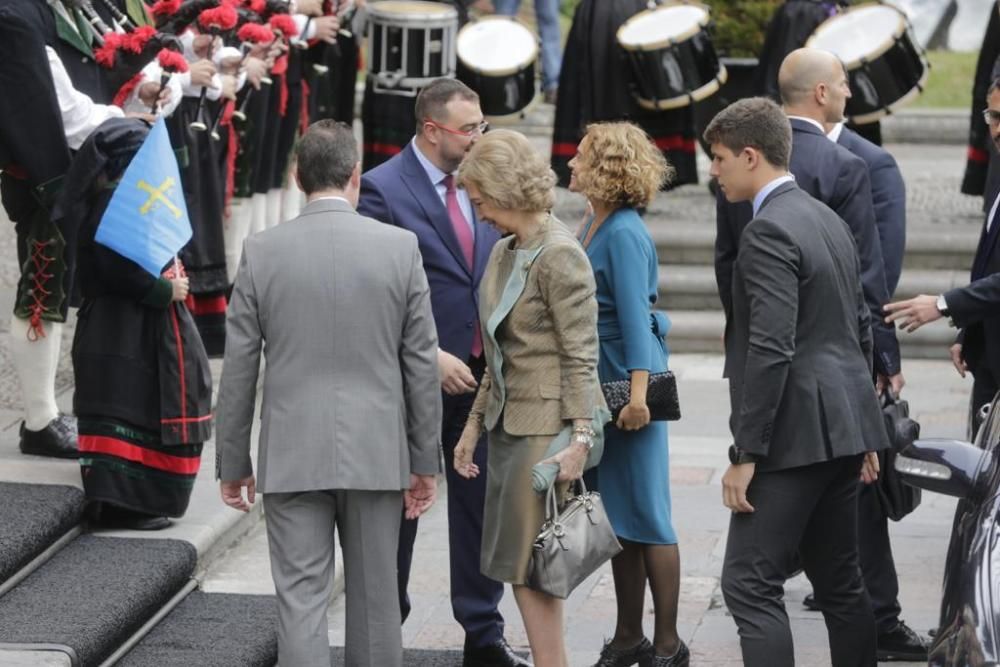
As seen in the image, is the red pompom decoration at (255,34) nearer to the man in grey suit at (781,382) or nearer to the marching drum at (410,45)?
the marching drum at (410,45)

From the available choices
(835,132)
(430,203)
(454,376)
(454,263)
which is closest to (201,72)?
(430,203)

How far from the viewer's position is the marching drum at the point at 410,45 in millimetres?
10312

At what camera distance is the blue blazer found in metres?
5.82

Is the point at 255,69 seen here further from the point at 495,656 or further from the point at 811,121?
the point at 495,656

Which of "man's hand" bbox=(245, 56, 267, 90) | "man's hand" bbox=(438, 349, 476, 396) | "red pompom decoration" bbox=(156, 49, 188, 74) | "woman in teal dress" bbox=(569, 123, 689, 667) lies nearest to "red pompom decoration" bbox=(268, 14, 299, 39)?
"man's hand" bbox=(245, 56, 267, 90)

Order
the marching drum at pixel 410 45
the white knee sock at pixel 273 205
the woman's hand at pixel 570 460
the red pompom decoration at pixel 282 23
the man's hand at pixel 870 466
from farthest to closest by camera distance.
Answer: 1. the marching drum at pixel 410 45
2. the white knee sock at pixel 273 205
3. the red pompom decoration at pixel 282 23
4. the man's hand at pixel 870 466
5. the woman's hand at pixel 570 460

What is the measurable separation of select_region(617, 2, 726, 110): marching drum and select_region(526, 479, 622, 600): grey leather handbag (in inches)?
225

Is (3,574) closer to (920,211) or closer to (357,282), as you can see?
(357,282)

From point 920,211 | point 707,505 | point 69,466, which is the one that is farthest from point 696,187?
point 69,466

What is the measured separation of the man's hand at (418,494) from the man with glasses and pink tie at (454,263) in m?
0.56

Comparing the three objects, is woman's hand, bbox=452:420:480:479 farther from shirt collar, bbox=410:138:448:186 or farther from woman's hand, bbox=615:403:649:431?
shirt collar, bbox=410:138:448:186

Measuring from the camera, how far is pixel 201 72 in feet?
23.2

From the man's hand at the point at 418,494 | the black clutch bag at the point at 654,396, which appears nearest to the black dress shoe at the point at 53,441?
the man's hand at the point at 418,494

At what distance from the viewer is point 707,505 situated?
25.6 feet
